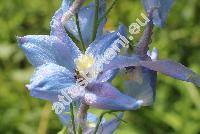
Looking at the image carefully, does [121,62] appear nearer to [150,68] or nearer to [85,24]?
[150,68]

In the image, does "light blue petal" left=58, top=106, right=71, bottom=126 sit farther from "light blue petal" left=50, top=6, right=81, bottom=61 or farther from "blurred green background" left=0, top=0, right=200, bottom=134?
"blurred green background" left=0, top=0, right=200, bottom=134

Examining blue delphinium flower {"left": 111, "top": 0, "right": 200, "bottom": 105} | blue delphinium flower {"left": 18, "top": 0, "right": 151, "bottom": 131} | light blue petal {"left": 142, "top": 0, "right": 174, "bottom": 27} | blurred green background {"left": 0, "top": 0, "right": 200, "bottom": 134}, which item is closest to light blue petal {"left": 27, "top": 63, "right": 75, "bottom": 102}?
blue delphinium flower {"left": 18, "top": 0, "right": 151, "bottom": 131}

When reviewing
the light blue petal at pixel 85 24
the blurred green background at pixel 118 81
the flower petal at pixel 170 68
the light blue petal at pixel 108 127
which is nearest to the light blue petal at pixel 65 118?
the light blue petal at pixel 108 127

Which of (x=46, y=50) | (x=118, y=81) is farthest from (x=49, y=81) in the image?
(x=118, y=81)

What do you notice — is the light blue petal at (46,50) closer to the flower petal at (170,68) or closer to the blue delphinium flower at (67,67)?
the blue delphinium flower at (67,67)

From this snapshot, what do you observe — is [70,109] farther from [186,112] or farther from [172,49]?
[172,49]
